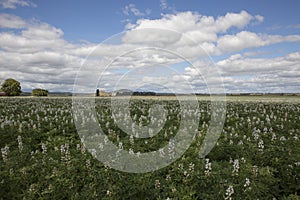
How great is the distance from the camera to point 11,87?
91.1 metres

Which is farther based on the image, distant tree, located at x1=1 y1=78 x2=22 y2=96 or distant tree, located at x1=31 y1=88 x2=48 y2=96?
distant tree, located at x1=1 y1=78 x2=22 y2=96

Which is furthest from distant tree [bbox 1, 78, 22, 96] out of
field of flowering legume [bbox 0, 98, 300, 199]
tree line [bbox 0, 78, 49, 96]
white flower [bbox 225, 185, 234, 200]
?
white flower [bbox 225, 185, 234, 200]

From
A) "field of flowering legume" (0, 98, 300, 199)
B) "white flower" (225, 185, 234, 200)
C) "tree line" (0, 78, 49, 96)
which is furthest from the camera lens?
"tree line" (0, 78, 49, 96)

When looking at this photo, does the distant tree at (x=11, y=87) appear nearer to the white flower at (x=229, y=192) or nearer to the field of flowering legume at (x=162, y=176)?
the field of flowering legume at (x=162, y=176)

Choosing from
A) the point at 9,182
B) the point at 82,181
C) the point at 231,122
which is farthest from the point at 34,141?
the point at 231,122

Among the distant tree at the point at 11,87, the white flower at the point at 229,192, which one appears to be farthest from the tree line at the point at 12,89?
the white flower at the point at 229,192

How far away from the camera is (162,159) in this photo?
28.2 ft

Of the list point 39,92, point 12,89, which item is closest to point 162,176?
point 39,92

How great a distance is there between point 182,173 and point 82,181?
2.73 metres

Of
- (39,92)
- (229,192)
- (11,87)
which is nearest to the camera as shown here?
(229,192)

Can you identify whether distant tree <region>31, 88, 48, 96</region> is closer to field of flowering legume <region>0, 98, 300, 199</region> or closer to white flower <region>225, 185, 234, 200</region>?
field of flowering legume <region>0, 98, 300, 199</region>

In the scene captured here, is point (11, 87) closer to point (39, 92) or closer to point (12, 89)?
point (12, 89)

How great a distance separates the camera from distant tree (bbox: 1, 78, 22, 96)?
90438 millimetres

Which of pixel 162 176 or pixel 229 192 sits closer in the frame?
pixel 229 192
